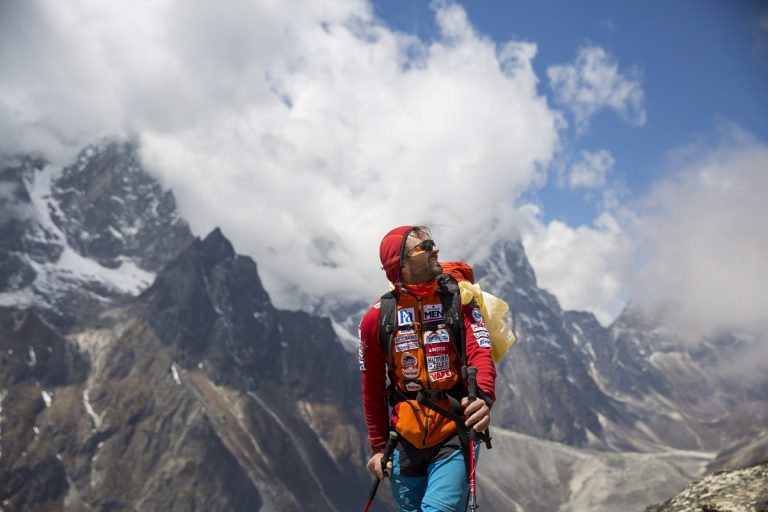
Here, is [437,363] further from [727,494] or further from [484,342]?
[727,494]

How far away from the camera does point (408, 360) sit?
8.88 m

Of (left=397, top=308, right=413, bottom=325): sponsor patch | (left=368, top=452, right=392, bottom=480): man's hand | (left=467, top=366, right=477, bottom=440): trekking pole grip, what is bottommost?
(left=368, top=452, right=392, bottom=480): man's hand

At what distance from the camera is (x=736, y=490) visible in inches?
370

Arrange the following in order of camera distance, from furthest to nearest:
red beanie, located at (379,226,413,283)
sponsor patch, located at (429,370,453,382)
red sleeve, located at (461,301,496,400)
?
1. red beanie, located at (379,226,413,283)
2. sponsor patch, located at (429,370,453,382)
3. red sleeve, located at (461,301,496,400)

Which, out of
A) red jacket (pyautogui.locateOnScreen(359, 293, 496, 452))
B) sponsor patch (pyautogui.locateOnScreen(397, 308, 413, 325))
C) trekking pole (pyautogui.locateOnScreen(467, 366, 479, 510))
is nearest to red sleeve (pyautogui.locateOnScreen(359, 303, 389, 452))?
red jacket (pyautogui.locateOnScreen(359, 293, 496, 452))

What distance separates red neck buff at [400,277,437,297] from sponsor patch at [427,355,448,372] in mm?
935

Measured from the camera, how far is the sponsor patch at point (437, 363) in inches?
344

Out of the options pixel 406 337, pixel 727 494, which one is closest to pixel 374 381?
pixel 406 337

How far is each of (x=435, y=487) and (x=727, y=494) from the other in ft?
16.1

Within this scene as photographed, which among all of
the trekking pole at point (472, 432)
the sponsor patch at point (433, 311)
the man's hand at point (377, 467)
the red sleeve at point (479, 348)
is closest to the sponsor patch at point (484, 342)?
the red sleeve at point (479, 348)

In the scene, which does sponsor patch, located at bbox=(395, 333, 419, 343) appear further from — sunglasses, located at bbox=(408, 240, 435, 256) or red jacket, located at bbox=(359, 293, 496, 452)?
sunglasses, located at bbox=(408, 240, 435, 256)

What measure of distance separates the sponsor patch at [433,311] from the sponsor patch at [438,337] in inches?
8.6

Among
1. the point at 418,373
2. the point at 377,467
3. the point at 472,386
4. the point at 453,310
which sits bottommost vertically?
the point at 377,467

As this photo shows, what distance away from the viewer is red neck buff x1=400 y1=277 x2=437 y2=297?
8766 mm
